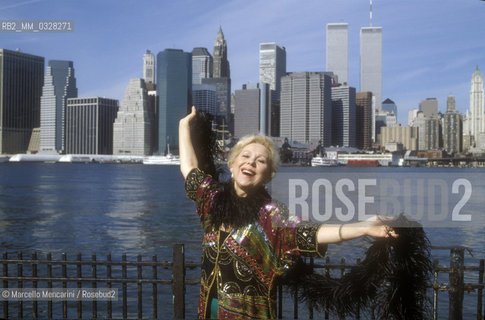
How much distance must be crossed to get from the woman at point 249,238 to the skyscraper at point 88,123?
267 ft

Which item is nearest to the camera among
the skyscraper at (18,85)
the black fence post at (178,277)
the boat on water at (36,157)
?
the black fence post at (178,277)

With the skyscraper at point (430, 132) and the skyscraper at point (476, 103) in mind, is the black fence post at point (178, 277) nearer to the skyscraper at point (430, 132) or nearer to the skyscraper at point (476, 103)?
the skyscraper at point (476, 103)

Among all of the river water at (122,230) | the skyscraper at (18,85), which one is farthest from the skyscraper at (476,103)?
the skyscraper at (18,85)

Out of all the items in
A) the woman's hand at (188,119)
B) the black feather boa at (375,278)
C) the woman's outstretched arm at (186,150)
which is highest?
the woman's hand at (188,119)

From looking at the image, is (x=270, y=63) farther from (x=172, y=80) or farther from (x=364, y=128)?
(x=364, y=128)

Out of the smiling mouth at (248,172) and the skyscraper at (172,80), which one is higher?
the skyscraper at (172,80)

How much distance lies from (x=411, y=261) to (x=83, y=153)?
11208cm

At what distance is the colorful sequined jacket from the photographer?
2.00m

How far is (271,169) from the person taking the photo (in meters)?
2.11

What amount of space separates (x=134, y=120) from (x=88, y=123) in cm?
1571

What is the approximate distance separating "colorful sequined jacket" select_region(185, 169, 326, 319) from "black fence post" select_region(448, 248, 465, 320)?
5.34 ft

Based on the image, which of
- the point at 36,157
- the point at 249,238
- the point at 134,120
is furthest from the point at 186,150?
the point at 36,157

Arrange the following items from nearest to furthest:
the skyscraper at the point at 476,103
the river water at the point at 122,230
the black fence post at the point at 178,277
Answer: the black fence post at the point at 178,277
the skyscraper at the point at 476,103
the river water at the point at 122,230

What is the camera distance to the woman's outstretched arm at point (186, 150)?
2.26m
